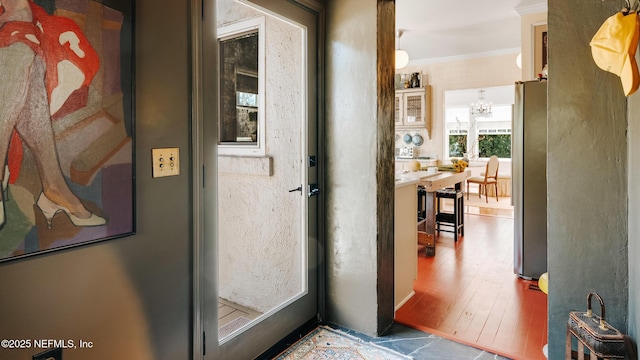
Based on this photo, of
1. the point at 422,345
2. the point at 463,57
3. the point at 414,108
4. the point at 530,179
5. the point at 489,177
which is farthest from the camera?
the point at 489,177

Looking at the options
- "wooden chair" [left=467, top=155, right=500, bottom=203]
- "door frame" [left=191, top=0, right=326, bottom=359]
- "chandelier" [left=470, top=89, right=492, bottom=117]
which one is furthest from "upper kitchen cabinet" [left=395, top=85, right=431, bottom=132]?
"door frame" [left=191, top=0, right=326, bottom=359]

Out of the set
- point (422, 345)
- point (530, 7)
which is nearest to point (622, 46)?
point (422, 345)

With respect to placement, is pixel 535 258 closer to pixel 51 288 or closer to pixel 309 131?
pixel 309 131

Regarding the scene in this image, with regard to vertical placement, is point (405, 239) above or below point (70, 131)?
below

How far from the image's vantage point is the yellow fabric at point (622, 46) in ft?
4.11

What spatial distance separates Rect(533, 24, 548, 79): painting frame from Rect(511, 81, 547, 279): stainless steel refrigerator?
1344 millimetres

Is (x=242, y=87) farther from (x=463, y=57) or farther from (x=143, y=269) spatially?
(x=463, y=57)

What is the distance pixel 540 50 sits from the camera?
4.62m

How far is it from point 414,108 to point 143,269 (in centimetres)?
715

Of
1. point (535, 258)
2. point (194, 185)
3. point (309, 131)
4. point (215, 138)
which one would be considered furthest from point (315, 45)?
point (535, 258)

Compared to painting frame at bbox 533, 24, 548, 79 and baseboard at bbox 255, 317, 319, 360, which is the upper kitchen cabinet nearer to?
painting frame at bbox 533, 24, 548, 79

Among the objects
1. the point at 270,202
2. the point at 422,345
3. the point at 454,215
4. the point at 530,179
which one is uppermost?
the point at 530,179

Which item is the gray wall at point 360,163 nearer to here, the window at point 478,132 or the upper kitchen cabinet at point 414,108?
the upper kitchen cabinet at point 414,108

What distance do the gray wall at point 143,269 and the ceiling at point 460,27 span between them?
143 inches
